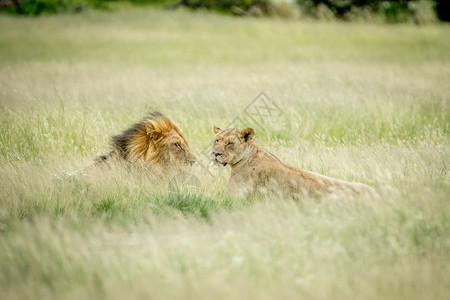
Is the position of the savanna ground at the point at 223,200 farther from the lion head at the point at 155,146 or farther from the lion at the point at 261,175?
the lion head at the point at 155,146

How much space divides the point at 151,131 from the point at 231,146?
96 centimetres

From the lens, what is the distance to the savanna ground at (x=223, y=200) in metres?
3.91

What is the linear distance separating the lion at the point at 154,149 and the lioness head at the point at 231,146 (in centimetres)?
46

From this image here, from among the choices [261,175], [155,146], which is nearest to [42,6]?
[155,146]

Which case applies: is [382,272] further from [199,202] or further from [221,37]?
[221,37]

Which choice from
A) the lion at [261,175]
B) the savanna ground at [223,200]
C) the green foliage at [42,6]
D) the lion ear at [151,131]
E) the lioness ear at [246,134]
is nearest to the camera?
the savanna ground at [223,200]

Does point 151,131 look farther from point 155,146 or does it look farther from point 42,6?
point 42,6

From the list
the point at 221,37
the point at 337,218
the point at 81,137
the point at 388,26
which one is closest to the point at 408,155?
the point at 337,218

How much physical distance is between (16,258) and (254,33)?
22766 millimetres

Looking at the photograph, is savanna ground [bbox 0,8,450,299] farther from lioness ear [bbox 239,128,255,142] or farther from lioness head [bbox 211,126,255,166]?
lioness ear [bbox 239,128,255,142]

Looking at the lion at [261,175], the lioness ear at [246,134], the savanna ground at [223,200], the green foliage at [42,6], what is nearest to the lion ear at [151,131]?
the savanna ground at [223,200]

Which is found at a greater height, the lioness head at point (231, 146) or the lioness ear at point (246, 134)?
the lioness ear at point (246, 134)

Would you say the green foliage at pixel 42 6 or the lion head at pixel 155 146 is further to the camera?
the green foliage at pixel 42 6

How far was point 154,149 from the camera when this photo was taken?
6.35m
